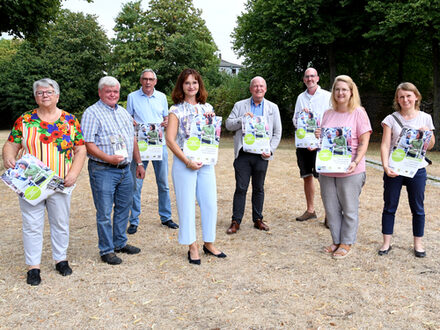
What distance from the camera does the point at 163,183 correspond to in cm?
575

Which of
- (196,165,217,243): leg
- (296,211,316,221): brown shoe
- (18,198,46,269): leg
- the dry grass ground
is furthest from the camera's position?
(296,211,316,221): brown shoe

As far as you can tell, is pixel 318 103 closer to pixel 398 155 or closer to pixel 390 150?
pixel 390 150

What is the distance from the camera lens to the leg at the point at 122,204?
4.41 metres

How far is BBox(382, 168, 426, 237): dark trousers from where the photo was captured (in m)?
4.30

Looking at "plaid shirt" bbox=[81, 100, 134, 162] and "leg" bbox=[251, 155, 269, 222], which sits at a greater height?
"plaid shirt" bbox=[81, 100, 134, 162]

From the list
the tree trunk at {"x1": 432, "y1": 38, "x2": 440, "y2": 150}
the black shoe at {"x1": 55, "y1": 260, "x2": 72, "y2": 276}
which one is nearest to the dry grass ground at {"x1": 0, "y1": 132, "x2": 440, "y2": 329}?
the black shoe at {"x1": 55, "y1": 260, "x2": 72, "y2": 276}

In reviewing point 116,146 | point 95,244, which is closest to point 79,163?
point 116,146

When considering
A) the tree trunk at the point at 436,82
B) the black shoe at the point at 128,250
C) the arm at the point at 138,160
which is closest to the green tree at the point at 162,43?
the tree trunk at the point at 436,82

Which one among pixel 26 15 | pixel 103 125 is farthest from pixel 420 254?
pixel 26 15

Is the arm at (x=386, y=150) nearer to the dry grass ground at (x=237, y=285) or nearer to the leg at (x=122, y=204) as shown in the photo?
the dry grass ground at (x=237, y=285)

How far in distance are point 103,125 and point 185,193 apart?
44.6 inches

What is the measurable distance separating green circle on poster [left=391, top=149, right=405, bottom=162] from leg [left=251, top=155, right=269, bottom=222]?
1.63m

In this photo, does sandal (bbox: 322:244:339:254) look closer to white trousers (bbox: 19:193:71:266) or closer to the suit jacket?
the suit jacket

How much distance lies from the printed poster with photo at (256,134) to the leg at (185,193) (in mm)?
1368
